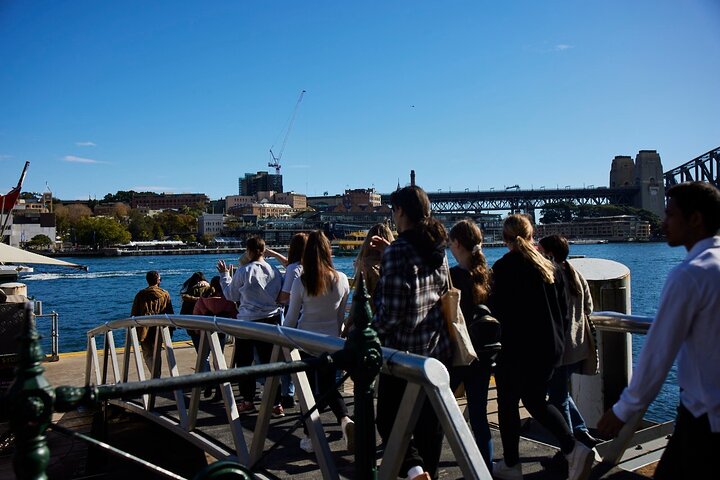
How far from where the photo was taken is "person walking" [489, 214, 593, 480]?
11.3ft

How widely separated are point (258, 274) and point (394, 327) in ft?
8.12

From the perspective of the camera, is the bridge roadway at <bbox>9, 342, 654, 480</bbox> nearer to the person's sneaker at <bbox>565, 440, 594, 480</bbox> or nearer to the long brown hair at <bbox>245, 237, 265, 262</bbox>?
the person's sneaker at <bbox>565, 440, 594, 480</bbox>

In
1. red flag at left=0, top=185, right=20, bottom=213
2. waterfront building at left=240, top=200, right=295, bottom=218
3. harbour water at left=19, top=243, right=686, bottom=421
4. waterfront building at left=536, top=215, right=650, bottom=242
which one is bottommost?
harbour water at left=19, top=243, right=686, bottom=421

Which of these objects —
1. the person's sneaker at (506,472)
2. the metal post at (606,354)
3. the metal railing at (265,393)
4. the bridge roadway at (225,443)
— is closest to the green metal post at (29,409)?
the metal railing at (265,393)

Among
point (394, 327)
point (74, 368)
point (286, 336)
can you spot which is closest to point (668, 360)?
→ point (394, 327)

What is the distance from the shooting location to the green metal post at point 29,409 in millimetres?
1537

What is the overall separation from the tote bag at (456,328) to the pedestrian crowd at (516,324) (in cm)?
2

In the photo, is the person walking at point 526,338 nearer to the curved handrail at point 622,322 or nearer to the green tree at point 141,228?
the curved handrail at point 622,322

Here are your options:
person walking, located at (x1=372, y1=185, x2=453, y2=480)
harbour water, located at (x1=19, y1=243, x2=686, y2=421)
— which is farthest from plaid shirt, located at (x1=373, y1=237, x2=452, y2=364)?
harbour water, located at (x1=19, y1=243, x2=686, y2=421)

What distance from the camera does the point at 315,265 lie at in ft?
14.0

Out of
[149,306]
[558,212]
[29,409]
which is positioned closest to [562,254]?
[29,409]

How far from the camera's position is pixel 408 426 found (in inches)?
96.2

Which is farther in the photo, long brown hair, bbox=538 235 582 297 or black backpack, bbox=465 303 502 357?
long brown hair, bbox=538 235 582 297

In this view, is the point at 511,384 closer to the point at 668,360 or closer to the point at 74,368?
the point at 668,360
